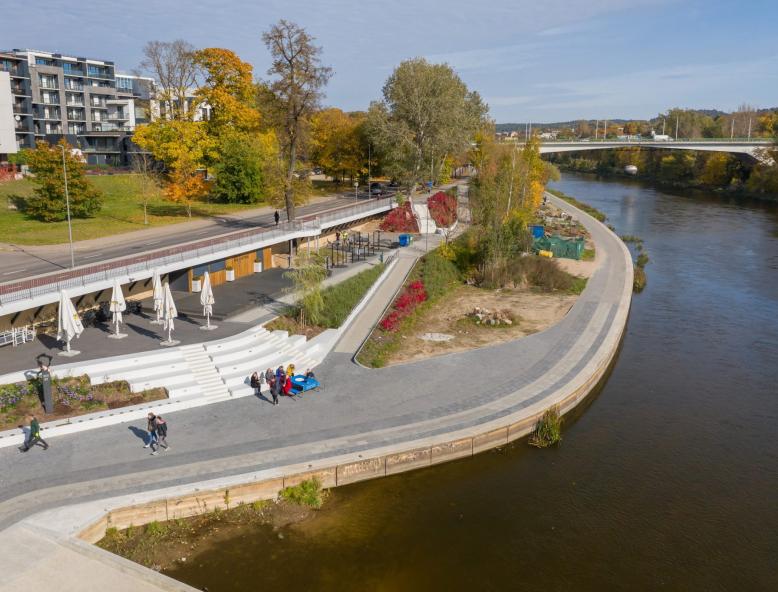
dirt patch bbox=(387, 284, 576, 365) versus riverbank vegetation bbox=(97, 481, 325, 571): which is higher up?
dirt patch bbox=(387, 284, 576, 365)

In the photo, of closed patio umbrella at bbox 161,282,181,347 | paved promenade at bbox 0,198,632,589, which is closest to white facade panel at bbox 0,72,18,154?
closed patio umbrella at bbox 161,282,181,347

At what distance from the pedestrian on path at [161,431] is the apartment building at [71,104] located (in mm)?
62283

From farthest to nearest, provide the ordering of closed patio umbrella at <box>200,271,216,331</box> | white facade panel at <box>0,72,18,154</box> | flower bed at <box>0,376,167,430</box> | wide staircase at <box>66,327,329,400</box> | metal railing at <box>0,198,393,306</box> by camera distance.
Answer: white facade panel at <box>0,72,18,154</box> < closed patio umbrella at <box>200,271,216,331</box> < metal railing at <box>0,198,393,306</box> < wide staircase at <box>66,327,329,400</box> < flower bed at <box>0,376,167,430</box>

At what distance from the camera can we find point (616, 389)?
2630cm

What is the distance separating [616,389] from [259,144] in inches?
1670

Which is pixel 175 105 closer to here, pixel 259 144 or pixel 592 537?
pixel 259 144

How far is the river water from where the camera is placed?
15070 mm

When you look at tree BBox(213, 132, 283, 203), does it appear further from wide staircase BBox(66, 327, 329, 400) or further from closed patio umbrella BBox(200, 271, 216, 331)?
wide staircase BBox(66, 327, 329, 400)

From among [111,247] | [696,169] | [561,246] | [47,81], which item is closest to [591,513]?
[111,247]

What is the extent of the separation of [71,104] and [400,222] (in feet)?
185

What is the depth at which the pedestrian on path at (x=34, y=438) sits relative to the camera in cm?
1822

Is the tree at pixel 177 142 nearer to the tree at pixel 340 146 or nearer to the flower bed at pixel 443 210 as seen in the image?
the tree at pixel 340 146

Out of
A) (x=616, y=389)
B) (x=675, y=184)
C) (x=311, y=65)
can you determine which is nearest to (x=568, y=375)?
(x=616, y=389)

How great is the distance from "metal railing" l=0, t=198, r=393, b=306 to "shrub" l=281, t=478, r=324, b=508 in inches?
546
